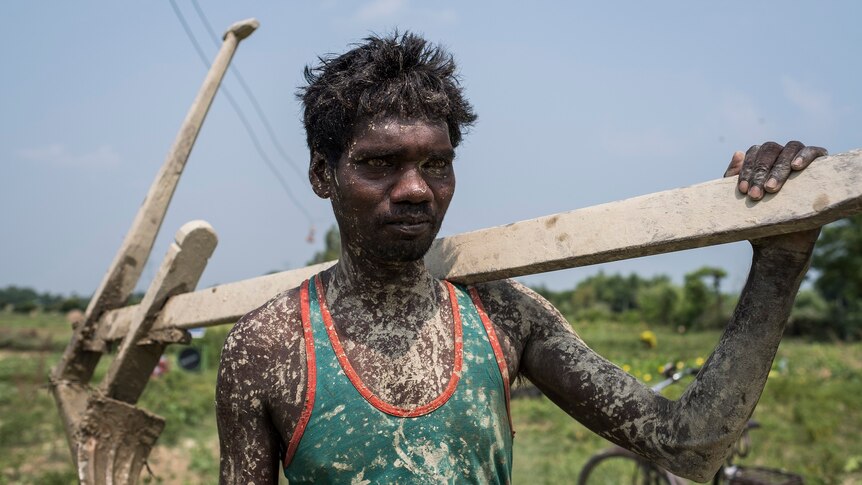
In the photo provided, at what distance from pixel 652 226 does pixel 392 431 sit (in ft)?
2.31

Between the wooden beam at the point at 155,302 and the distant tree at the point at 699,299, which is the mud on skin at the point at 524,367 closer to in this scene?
the wooden beam at the point at 155,302

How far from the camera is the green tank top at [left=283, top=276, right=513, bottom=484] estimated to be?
172 cm

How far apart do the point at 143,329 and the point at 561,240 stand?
189 centimetres

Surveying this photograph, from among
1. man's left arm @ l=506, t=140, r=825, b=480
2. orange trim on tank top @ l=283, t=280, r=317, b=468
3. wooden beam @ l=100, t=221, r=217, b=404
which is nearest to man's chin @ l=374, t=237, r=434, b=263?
orange trim on tank top @ l=283, t=280, r=317, b=468

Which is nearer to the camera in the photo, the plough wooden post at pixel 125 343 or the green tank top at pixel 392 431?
the green tank top at pixel 392 431

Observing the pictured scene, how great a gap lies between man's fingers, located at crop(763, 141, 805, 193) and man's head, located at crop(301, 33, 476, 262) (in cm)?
67

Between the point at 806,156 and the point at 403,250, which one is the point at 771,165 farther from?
the point at 403,250

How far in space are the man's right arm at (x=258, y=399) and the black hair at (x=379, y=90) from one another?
461mm

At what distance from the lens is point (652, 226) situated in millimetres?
1651

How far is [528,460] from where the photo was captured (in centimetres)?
848

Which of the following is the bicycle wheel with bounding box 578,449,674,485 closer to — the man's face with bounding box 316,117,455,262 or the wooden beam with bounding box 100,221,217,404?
the wooden beam with bounding box 100,221,217,404

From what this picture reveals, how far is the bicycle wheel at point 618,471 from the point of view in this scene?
624 centimetres

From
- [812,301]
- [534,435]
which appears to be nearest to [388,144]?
[534,435]

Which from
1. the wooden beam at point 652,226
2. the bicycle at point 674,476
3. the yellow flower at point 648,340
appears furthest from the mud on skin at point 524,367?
the yellow flower at point 648,340
